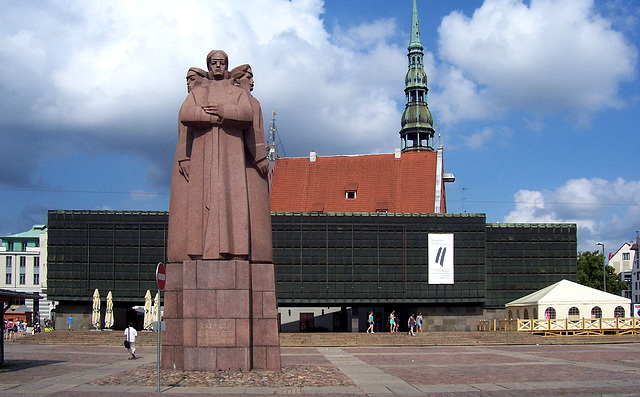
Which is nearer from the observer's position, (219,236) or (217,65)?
(219,236)

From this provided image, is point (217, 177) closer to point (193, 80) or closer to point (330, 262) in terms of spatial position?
point (193, 80)

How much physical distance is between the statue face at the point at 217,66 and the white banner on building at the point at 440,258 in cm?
4181

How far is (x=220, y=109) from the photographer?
64.2 feet

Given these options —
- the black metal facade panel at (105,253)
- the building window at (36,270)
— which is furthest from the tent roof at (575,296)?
the building window at (36,270)

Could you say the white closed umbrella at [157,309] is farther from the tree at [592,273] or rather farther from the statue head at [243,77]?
the tree at [592,273]

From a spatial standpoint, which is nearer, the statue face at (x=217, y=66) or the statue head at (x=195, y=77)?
the statue face at (x=217, y=66)

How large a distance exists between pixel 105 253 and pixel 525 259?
34.3 metres

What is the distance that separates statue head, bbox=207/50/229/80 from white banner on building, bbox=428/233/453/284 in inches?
1643

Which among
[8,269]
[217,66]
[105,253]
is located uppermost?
[217,66]

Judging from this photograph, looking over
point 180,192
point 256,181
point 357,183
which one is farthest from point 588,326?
point 180,192

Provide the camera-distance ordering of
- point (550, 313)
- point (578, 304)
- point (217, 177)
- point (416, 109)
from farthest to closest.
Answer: point (416, 109) → point (550, 313) → point (578, 304) → point (217, 177)

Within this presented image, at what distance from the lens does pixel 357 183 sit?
6731 centimetres

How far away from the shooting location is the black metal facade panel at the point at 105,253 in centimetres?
5888

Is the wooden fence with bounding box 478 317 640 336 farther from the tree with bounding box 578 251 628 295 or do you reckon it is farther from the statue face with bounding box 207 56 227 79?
the tree with bounding box 578 251 628 295
